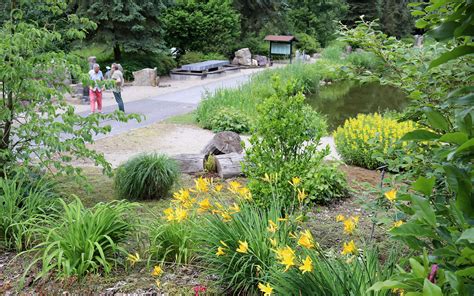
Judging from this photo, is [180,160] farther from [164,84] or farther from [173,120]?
[164,84]

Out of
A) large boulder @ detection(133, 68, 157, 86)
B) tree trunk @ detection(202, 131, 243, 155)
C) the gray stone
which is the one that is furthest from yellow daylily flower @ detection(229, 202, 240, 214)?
the gray stone

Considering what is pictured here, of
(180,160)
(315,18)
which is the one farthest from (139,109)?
(315,18)

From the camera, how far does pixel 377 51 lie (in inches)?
124

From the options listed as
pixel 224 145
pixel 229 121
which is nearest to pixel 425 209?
pixel 224 145

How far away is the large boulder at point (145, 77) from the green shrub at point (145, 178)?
44.9 ft

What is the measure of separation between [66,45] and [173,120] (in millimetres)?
10537

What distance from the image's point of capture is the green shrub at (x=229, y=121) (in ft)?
37.3

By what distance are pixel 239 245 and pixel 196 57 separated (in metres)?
23.1

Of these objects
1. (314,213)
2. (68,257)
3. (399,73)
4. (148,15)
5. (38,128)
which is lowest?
(314,213)

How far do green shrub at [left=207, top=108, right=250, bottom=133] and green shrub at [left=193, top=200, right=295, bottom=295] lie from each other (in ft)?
25.5

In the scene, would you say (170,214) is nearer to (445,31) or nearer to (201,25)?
(445,31)

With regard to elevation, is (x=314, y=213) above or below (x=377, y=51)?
below

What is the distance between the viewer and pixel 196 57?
25719 millimetres

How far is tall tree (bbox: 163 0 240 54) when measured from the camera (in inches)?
979
